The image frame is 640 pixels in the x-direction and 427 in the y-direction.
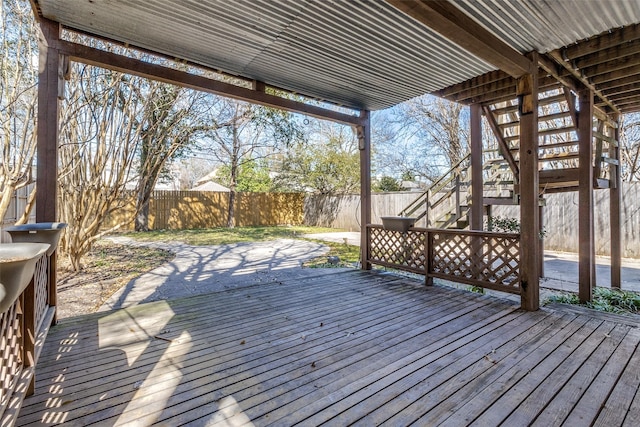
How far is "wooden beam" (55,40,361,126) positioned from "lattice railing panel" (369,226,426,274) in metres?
2.18

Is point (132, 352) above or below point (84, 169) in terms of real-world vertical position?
below

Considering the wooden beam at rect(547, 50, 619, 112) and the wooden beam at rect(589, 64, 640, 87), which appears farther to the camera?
the wooden beam at rect(589, 64, 640, 87)

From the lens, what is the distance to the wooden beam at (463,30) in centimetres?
201

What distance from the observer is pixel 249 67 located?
3.57m

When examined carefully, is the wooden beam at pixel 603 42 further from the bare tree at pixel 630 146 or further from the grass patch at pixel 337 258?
the bare tree at pixel 630 146

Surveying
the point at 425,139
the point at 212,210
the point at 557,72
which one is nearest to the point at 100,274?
the point at 557,72

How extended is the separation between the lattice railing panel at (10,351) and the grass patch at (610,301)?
15.5 feet

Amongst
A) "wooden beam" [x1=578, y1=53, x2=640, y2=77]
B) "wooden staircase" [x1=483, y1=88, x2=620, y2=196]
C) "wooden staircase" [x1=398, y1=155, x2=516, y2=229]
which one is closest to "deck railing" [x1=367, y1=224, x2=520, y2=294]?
"wooden staircase" [x1=398, y1=155, x2=516, y2=229]

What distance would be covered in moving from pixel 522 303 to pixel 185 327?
3439mm

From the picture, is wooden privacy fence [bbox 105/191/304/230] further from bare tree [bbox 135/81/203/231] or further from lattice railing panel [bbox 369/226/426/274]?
lattice railing panel [bbox 369/226/426/274]

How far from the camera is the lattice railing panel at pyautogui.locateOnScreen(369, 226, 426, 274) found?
15.2 ft

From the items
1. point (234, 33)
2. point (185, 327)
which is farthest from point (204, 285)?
point (234, 33)

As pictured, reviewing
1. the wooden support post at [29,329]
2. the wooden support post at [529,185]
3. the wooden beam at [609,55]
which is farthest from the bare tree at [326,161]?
the wooden support post at [29,329]

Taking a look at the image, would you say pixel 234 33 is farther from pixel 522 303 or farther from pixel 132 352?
pixel 522 303
